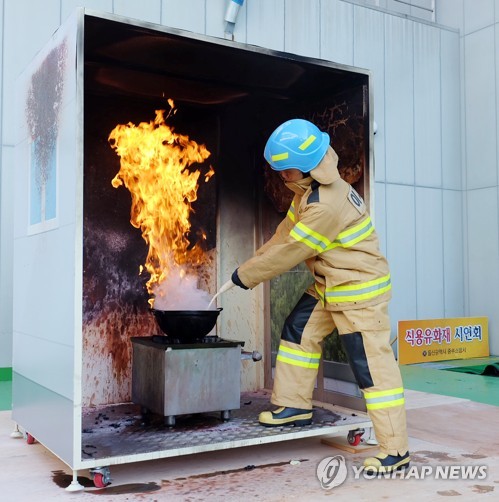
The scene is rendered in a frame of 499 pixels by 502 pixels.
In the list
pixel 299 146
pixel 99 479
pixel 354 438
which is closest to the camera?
pixel 99 479

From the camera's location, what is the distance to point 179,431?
4.08 metres

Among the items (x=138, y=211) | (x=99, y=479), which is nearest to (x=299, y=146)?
(x=138, y=211)

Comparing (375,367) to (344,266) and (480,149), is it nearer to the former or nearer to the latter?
(344,266)

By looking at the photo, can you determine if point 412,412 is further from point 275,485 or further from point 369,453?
point 275,485

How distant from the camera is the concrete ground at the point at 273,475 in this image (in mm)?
3371

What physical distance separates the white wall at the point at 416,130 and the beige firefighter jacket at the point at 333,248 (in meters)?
5.33

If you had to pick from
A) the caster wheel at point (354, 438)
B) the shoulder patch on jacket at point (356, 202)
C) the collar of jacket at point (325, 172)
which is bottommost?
the caster wheel at point (354, 438)

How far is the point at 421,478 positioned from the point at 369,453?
22.7 inches

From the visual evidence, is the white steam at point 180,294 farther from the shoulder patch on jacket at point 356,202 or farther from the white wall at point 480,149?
the white wall at point 480,149

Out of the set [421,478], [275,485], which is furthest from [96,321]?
[421,478]

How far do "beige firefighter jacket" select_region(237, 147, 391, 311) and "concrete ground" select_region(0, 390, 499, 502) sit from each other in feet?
3.26

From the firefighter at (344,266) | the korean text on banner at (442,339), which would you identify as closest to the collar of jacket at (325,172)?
the firefighter at (344,266)

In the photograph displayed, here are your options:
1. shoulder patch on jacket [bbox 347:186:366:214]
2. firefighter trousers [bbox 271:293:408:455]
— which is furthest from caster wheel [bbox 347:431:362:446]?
shoulder patch on jacket [bbox 347:186:366:214]

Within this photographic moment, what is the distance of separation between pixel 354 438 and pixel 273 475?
0.85 m
